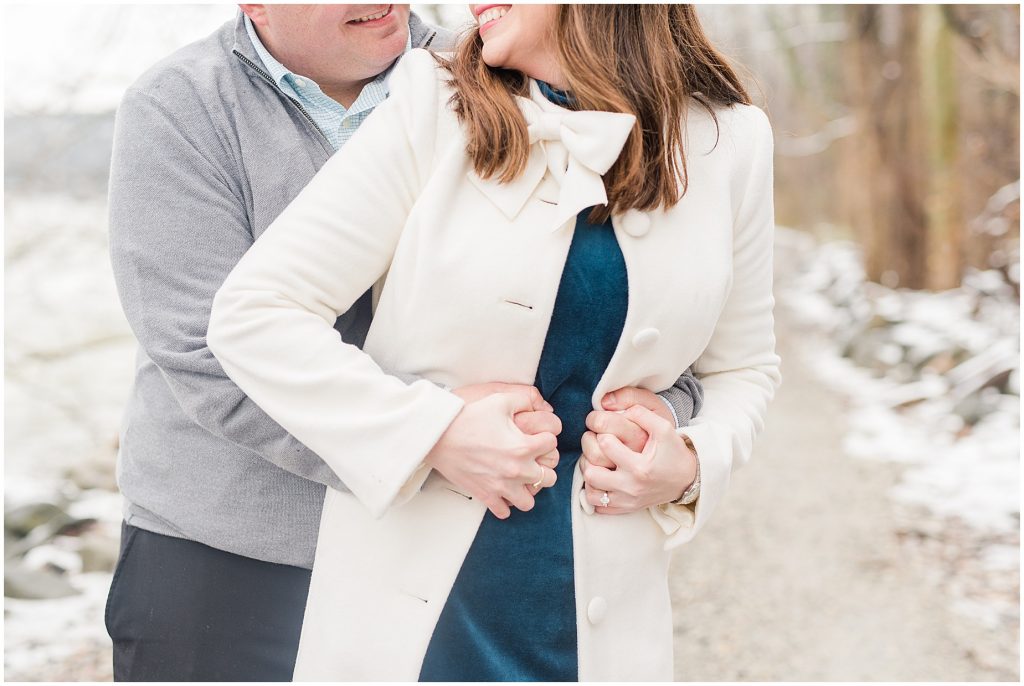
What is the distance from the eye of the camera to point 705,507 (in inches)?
59.4

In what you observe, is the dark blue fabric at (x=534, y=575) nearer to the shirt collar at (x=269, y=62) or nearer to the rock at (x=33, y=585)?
the shirt collar at (x=269, y=62)

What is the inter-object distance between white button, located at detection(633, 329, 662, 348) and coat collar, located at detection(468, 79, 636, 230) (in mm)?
194

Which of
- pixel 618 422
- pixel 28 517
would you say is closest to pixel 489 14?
pixel 618 422

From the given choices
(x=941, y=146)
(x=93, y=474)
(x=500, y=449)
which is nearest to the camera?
(x=500, y=449)

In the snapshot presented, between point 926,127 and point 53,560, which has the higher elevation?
point 53,560

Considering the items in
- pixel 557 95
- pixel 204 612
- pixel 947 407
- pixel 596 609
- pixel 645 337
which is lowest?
pixel 947 407

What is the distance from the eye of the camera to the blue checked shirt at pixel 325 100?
168cm

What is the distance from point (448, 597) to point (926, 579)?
339 centimetres

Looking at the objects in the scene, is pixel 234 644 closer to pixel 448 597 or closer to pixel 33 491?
pixel 448 597

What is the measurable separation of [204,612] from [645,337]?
0.94m

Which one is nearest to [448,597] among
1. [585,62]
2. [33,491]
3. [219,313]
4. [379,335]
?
[379,335]

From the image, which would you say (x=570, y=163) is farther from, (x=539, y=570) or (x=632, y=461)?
(x=539, y=570)

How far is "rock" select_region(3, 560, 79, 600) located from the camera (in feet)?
12.2

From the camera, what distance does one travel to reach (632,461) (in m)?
1.43
